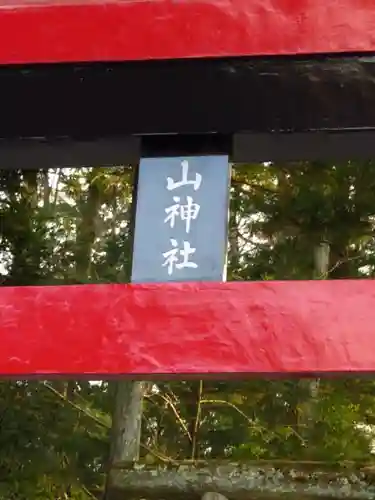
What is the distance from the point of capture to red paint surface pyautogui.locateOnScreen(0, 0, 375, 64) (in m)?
2.28

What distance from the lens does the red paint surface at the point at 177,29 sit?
7.47 feet

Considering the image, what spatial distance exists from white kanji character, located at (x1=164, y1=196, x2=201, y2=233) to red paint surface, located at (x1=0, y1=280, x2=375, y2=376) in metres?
0.21

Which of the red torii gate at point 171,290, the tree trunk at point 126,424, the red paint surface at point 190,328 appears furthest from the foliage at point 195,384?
the red paint surface at point 190,328

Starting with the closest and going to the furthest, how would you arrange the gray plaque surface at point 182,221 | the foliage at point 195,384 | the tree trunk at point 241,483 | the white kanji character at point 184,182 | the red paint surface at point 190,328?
the red paint surface at point 190,328 → the gray plaque surface at point 182,221 → the white kanji character at point 184,182 → the tree trunk at point 241,483 → the foliage at point 195,384

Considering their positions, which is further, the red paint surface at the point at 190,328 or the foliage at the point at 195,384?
the foliage at the point at 195,384

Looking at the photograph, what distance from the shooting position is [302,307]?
6.41 feet

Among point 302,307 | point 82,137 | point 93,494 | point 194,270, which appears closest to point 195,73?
point 82,137

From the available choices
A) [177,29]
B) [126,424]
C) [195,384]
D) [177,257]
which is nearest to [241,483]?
[126,424]

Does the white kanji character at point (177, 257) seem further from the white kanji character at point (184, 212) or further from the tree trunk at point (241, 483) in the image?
the tree trunk at point (241, 483)

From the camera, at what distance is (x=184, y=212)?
7.11ft

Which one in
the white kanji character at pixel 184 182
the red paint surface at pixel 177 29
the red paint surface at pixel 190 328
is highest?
the red paint surface at pixel 177 29

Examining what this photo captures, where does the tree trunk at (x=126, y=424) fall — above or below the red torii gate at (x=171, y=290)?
below

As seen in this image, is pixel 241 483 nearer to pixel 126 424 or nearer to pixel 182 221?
pixel 126 424

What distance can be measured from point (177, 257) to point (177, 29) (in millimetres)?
735
